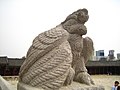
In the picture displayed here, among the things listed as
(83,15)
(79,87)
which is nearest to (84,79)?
(79,87)

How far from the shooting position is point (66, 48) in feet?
8.13

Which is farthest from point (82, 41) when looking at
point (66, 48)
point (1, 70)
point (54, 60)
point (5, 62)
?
point (5, 62)

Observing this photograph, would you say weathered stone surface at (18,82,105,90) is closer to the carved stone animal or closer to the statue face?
the carved stone animal

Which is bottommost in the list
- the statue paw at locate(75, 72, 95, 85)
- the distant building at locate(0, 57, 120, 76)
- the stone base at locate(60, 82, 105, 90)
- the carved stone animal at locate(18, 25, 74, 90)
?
the distant building at locate(0, 57, 120, 76)

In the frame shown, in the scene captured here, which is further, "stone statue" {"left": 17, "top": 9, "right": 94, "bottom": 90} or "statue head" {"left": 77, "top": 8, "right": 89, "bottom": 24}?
"statue head" {"left": 77, "top": 8, "right": 89, "bottom": 24}

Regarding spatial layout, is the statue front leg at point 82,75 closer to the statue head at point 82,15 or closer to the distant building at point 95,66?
the statue head at point 82,15

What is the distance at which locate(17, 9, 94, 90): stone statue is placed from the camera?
2357mm

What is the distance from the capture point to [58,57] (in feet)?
7.88

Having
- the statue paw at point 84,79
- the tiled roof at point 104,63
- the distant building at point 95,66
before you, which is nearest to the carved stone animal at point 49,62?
the statue paw at point 84,79

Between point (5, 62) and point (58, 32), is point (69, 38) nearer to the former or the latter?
point (58, 32)

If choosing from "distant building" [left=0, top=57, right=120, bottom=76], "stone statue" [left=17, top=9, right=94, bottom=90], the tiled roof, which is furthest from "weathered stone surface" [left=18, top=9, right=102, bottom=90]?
the tiled roof

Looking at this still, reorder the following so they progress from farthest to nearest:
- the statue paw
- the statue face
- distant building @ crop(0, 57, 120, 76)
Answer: distant building @ crop(0, 57, 120, 76), the statue face, the statue paw

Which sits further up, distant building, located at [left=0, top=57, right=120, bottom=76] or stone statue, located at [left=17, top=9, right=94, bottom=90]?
stone statue, located at [left=17, top=9, right=94, bottom=90]

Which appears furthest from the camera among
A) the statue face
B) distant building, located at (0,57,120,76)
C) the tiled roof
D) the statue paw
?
the tiled roof
